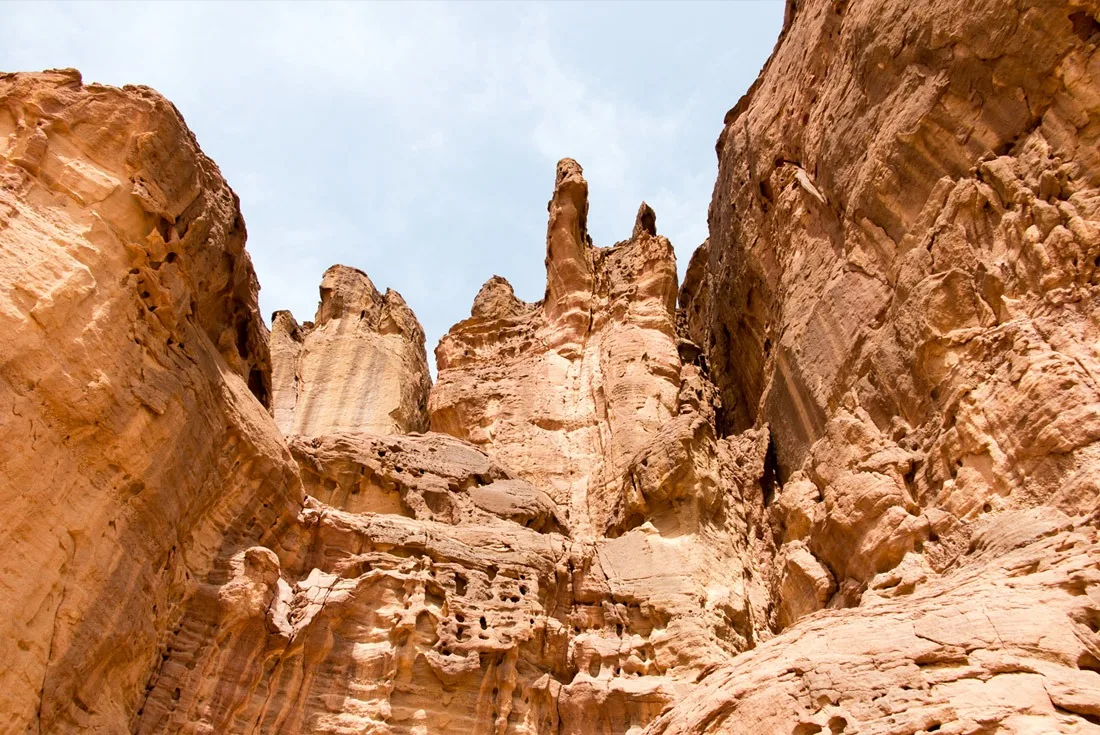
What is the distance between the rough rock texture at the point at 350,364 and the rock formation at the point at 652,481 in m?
7.77

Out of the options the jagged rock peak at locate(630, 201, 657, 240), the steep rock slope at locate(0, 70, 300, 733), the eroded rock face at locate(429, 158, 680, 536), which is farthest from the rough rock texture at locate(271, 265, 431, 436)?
the steep rock slope at locate(0, 70, 300, 733)

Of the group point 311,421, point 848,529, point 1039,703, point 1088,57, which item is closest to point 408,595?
point 848,529

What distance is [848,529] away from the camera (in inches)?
468

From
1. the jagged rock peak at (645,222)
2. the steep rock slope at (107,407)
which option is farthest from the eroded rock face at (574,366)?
the steep rock slope at (107,407)

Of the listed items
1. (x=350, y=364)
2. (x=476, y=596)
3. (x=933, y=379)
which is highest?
(x=350, y=364)

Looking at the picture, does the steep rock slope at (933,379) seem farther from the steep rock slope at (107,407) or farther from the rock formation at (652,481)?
the steep rock slope at (107,407)

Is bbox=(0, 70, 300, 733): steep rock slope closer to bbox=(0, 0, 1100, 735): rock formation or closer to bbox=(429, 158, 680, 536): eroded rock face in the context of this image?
bbox=(0, 0, 1100, 735): rock formation

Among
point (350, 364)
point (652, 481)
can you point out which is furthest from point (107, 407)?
point (350, 364)

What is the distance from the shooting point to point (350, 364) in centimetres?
2566

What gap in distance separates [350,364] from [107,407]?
17.0m

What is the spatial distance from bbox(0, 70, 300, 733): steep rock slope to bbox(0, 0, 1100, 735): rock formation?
36 mm

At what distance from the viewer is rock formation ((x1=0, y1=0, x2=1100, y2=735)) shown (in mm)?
8070

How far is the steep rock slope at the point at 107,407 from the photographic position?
7891mm

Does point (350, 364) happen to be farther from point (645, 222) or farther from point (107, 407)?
point (107, 407)
